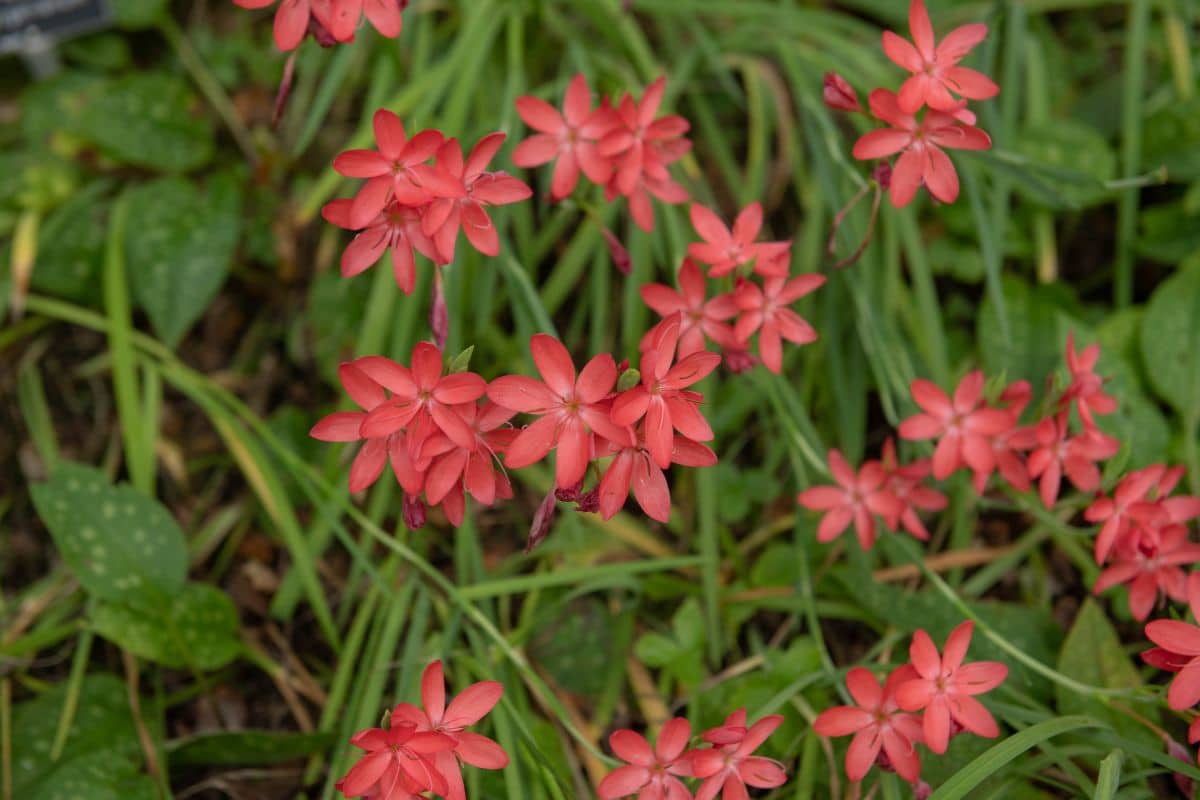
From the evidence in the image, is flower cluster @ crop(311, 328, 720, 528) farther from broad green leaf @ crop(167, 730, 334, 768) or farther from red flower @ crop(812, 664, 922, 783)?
broad green leaf @ crop(167, 730, 334, 768)

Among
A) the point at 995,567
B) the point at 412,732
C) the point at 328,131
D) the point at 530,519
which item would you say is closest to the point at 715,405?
the point at 530,519

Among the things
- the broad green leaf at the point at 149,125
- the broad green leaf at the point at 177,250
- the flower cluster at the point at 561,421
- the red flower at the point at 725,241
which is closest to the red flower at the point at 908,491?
the red flower at the point at 725,241

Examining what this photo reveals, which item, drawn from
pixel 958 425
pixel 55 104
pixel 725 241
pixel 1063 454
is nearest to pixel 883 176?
pixel 725 241

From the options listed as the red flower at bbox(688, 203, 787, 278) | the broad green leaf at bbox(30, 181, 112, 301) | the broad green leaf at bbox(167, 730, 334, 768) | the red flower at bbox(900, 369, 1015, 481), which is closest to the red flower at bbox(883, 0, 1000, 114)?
the red flower at bbox(688, 203, 787, 278)

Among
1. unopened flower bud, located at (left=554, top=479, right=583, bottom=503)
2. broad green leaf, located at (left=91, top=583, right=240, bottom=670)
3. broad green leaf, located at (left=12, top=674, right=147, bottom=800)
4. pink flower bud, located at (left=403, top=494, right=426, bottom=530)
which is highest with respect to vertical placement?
unopened flower bud, located at (left=554, top=479, right=583, bottom=503)

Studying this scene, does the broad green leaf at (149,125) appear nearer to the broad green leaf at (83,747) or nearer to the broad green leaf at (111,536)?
the broad green leaf at (111,536)

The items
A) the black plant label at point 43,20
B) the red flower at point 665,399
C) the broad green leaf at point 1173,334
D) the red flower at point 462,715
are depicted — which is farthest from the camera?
the black plant label at point 43,20
